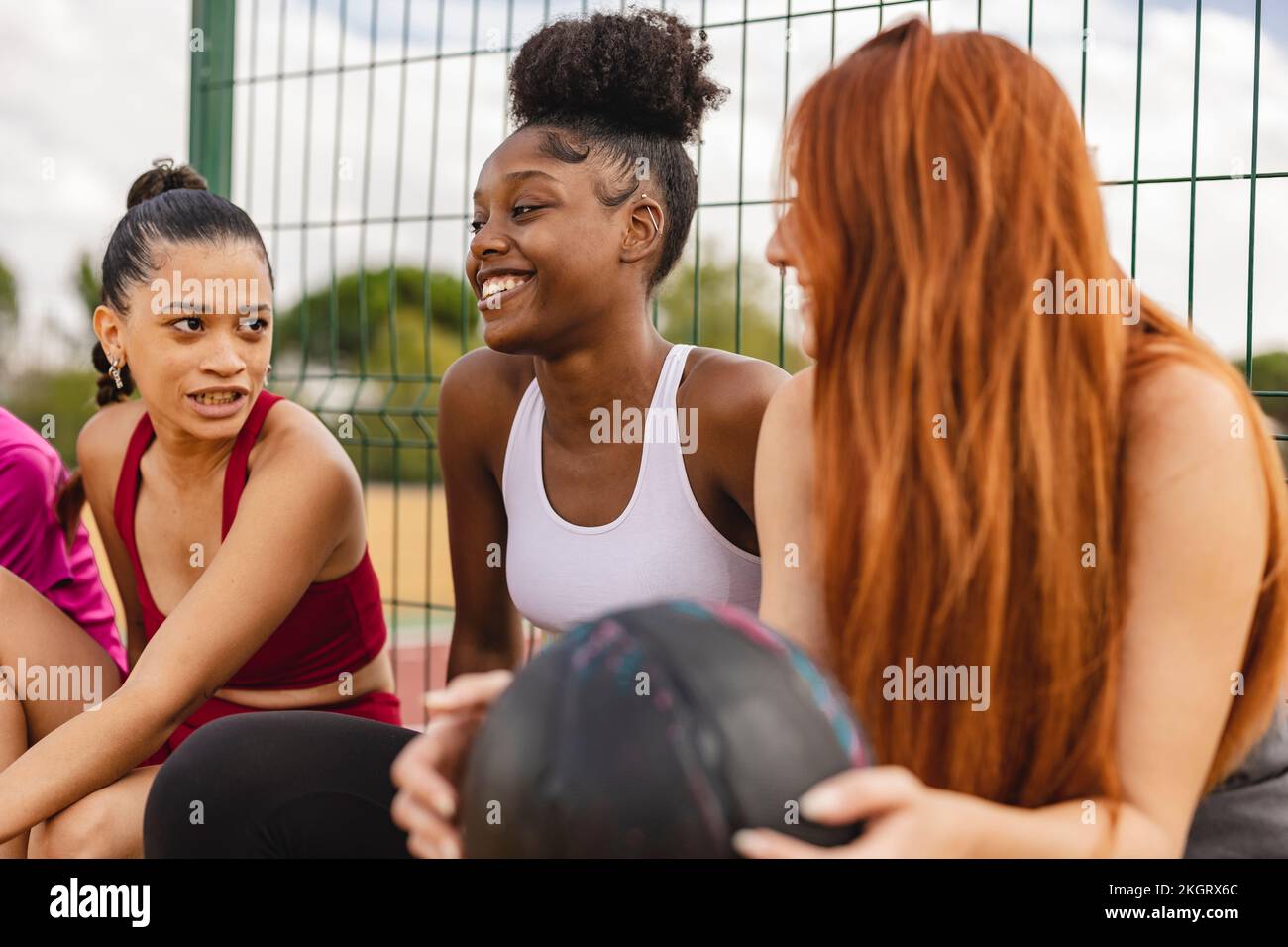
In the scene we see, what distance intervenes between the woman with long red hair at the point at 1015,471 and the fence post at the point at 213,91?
3154 millimetres

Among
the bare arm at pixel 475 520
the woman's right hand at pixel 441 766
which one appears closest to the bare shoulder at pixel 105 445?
the bare arm at pixel 475 520

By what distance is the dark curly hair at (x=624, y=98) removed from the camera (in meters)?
2.41

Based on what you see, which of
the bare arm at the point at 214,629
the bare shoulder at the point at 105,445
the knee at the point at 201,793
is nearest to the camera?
the knee at the point at 201,793

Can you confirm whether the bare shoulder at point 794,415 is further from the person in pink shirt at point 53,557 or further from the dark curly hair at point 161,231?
the person in pink shirt at point 53,557

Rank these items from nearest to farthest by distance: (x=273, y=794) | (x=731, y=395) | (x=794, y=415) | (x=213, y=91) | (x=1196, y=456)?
(x=1196, y=456) < (x=794, y=415) < (x=273, y=794) < (x=731, y=395) < (x=213, y=91)

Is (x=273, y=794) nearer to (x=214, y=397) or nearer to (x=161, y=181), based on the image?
(x=214, y=397)

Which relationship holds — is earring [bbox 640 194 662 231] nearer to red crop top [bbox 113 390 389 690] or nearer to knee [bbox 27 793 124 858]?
red crop top [bbox 113 390 389 690]

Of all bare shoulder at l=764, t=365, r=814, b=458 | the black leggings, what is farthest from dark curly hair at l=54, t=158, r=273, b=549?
bare shoulder at l=764, t=365, r=814, b=458

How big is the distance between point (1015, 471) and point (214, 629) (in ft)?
4.60

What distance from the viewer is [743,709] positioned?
1.19m

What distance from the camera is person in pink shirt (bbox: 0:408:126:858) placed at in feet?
8.33

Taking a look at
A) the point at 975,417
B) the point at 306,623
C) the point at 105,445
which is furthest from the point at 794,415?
the point at 105,445

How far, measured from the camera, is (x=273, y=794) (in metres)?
1.79
